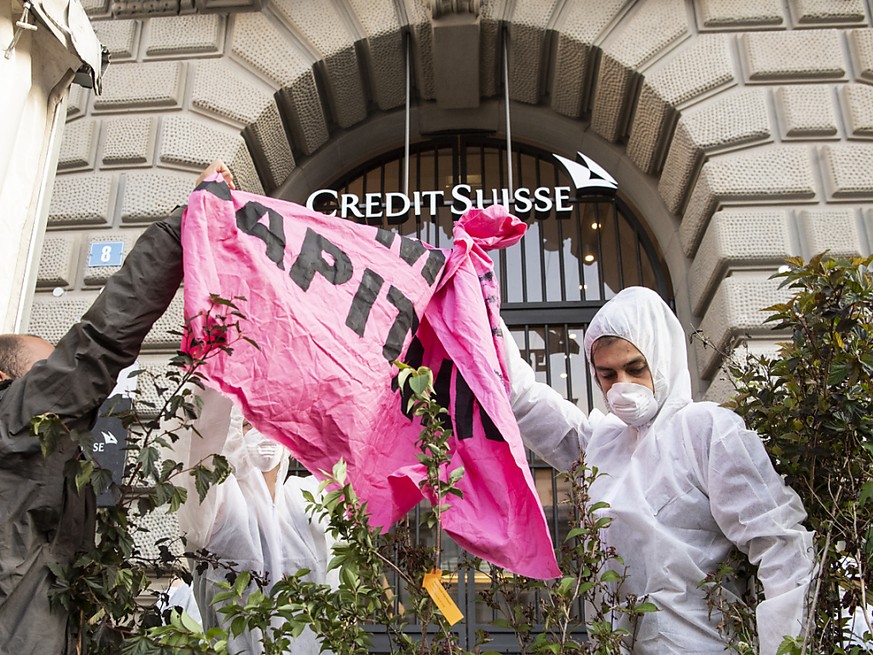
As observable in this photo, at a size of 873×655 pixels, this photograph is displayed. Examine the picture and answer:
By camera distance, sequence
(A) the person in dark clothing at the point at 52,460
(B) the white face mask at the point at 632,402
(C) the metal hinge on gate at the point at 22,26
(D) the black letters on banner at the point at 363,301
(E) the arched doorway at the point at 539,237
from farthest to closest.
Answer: (E) the arched doorway at the point at 539,237 → (C) the metal hinge on gate at the point at 22,26 → (B) the white face mask at the point at 632,402 → (D) the black letters on banner at the point at 363,301 → (A) the person in dark clothing at the point at 52,460

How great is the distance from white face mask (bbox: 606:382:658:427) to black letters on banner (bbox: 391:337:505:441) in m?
0.48

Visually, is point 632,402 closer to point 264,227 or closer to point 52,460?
point 264,227

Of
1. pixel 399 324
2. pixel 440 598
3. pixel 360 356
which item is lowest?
pixel 440 598

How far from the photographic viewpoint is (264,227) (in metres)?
2.62

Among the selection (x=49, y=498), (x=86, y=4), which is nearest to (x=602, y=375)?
(x=49, y=498)

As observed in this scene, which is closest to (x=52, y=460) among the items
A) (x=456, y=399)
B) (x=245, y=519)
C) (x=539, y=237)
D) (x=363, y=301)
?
(x=245, y=519)

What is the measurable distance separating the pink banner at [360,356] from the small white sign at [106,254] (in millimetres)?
2987

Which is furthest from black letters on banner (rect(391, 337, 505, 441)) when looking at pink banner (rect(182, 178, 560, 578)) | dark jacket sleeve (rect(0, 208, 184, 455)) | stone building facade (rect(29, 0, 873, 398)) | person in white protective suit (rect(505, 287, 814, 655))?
stone building facade (rect(29, 0, 873, 398))

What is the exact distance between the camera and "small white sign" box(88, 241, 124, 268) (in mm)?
5379

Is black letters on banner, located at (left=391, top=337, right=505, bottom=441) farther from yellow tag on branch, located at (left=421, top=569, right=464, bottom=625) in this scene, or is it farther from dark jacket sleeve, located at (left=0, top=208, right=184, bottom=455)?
dark jacket sleeve, located at (left=0, top=208, right=184, bottom=455)

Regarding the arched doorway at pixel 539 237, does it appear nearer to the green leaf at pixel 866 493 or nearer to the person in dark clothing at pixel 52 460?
the green leaf at pixel 866 493

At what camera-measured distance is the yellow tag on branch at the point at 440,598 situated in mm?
2031

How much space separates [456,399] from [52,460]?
1077 millimetres

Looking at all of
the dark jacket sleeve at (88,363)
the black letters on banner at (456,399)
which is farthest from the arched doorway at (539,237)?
the dark jacket sleeve at (88,363)
